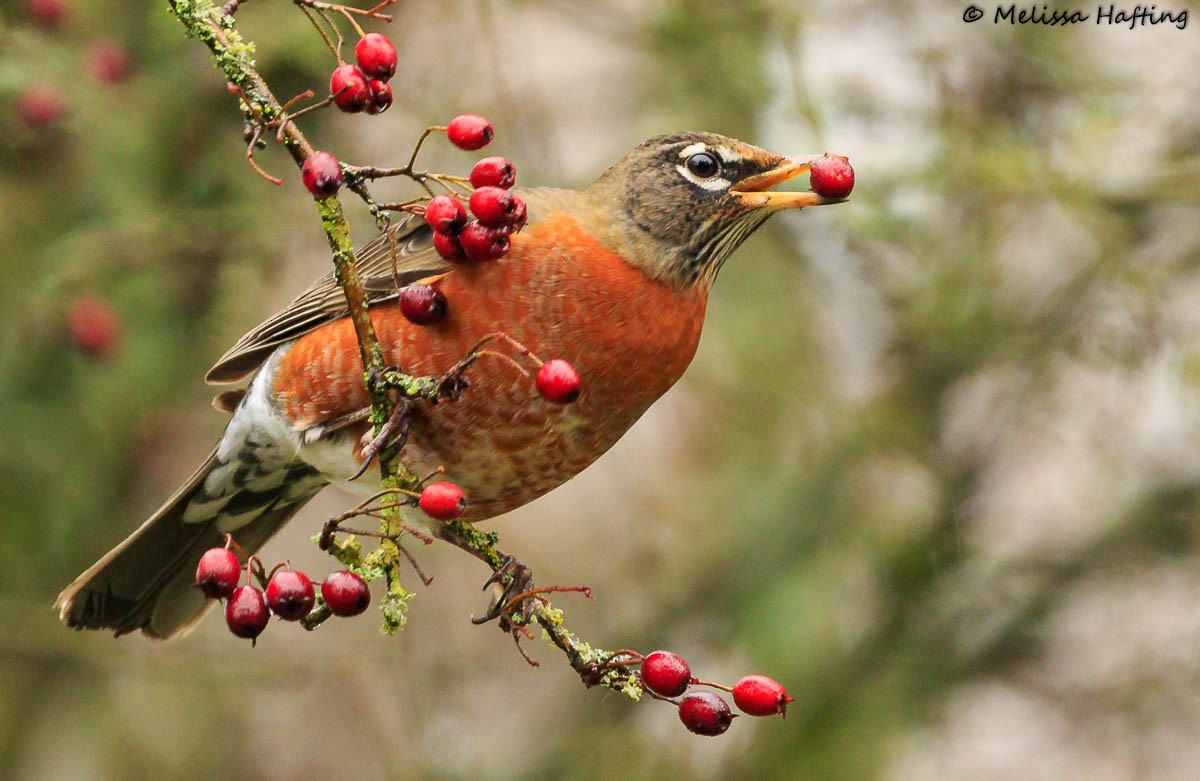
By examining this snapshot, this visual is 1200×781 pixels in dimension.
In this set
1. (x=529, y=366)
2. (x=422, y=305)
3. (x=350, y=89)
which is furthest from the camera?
(x=529, y=366)

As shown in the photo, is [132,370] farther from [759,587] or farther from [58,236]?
[759,587]

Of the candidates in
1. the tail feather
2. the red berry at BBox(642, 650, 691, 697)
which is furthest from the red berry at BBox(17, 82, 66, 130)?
the red berry at BBox(642, 650, 691, 697)

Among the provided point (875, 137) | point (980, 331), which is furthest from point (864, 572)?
point (875, 137)

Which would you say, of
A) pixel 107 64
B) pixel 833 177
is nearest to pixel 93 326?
pixel 107 64

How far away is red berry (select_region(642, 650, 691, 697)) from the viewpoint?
6.86 feet

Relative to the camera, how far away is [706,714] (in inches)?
81.3

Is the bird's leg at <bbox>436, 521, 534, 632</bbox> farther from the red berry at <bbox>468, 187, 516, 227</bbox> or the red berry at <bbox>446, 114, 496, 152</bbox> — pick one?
the red berry at <bbox>446, 114, 496, 152</bbox>

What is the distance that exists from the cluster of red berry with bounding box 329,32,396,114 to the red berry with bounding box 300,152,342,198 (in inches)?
6.4

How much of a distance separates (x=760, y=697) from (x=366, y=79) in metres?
1.18

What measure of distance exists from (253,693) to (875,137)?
3.61 m

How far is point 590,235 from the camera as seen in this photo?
3174 millimetres

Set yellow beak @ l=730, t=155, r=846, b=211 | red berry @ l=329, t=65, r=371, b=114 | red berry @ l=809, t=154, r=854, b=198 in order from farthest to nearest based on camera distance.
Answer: yellow beak @ l=730, t=155, r=846, b=211, red berry @ l=809, t=154, r=854, b=198, red berry @ l=329, t=65, r=371, b=114

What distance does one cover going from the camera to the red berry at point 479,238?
7.32 ft

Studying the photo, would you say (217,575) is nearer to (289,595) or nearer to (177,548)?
(289,595)
